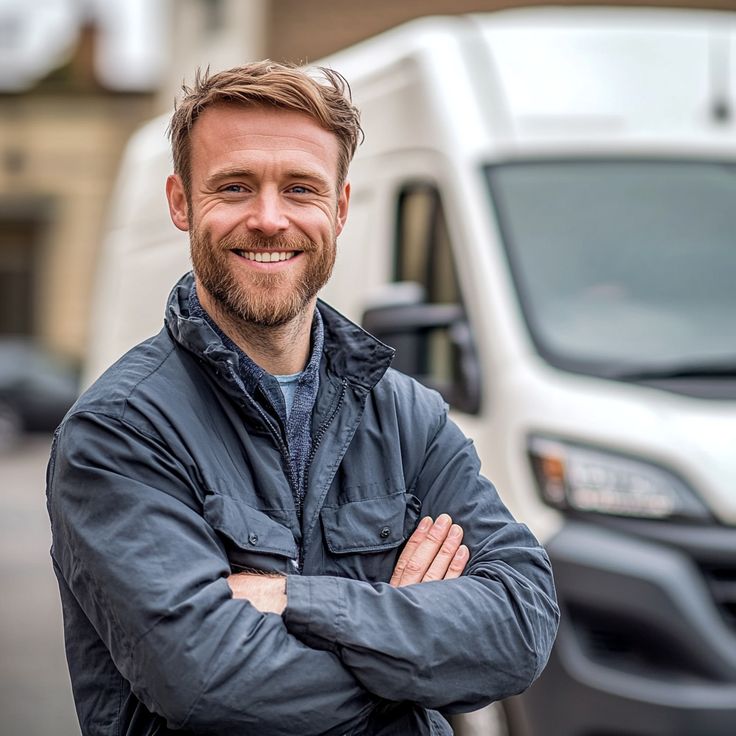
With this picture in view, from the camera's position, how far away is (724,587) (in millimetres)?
3992

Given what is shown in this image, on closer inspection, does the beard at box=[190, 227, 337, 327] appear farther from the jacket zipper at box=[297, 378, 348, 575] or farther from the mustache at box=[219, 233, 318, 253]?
the jacket zipper at box=[297, 378, 348, 575]

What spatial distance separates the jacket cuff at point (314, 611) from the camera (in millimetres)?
2090

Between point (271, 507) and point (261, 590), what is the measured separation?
127 mm

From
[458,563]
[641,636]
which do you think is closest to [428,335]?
[641,636]

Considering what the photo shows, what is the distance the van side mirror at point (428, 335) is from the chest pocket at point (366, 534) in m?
2.04

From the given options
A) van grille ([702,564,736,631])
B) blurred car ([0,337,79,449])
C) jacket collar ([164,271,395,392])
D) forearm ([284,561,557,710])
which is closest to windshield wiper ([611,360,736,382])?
van grille ([702,564,736,631])

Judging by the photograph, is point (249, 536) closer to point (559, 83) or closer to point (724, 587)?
point (724, 587)

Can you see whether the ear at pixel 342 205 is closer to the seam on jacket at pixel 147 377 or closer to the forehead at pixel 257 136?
the forehead at pixel 257 136

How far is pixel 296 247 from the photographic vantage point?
2283mm

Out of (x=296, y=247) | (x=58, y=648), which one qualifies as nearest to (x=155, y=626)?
(x=296, y=247)

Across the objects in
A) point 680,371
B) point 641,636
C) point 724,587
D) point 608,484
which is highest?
point 680,371

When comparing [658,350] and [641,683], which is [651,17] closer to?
[658,350]

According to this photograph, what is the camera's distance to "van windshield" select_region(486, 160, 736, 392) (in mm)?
4484

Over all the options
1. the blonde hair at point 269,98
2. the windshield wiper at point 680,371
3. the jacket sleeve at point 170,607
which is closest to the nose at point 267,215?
the blonde hair at point 269,98
